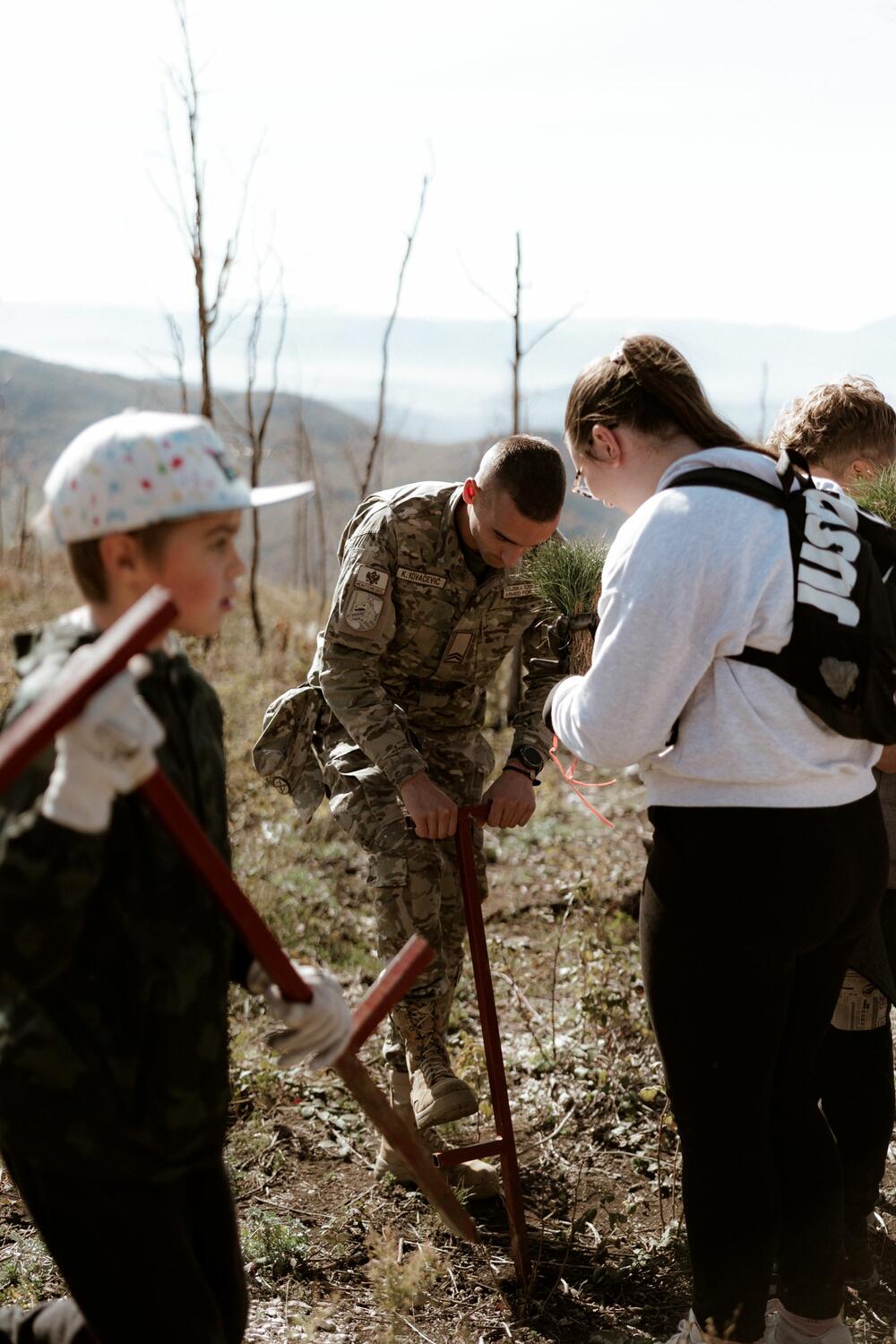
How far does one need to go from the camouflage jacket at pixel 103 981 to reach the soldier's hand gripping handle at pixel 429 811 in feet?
4.44

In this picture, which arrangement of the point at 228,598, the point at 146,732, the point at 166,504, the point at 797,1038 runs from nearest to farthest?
the point at 146,732, the point at 166,504, the point at 228,598, the point at 797,1038

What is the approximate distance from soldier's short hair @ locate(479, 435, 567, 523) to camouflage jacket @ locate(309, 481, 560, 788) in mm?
300

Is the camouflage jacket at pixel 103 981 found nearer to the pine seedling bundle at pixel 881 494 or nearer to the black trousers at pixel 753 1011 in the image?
the black trousers at pixel 753 1011

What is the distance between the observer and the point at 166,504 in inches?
63.6

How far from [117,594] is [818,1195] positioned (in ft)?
5.77

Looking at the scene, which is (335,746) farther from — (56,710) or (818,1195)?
(56,710)

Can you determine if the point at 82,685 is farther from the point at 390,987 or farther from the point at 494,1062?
the point at 494,1062

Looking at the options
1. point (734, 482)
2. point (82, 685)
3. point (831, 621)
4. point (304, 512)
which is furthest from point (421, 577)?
point (304, 512)

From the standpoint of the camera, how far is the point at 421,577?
3311mm

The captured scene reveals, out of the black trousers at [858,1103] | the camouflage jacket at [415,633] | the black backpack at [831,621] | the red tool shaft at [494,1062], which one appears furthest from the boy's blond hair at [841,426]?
the black trousers at [858,1103]

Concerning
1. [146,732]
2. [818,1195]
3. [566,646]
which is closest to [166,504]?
[146,732]

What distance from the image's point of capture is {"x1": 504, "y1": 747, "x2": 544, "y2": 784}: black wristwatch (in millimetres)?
3309

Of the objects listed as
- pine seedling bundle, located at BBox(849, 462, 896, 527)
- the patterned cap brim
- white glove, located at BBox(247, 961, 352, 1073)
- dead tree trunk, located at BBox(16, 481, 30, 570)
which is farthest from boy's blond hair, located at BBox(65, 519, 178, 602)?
dead tree trunk, located at BBox(16, 481, 30, 570)

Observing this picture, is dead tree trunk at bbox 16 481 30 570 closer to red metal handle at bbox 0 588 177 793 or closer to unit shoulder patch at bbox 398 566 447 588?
unit shoulder patch at bbox 398 566 447 588
